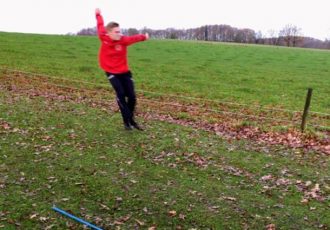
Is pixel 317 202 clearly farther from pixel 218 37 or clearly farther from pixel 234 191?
pixel 218 37

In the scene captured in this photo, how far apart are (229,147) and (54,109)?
5.61 m

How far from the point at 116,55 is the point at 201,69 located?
17769mm

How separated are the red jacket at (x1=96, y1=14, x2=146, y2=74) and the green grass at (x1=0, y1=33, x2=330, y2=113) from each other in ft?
27.9

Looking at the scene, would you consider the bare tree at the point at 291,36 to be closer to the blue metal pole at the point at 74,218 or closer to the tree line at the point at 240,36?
the tree line at the point at 240,36

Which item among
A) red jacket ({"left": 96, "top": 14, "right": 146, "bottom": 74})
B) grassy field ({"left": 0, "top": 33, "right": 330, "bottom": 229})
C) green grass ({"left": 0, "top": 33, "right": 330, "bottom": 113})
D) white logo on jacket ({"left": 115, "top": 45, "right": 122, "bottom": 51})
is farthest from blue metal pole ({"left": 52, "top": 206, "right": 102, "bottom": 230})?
green grass ({"left": 0, "top": 33, "right": 330, "bottom": 113})

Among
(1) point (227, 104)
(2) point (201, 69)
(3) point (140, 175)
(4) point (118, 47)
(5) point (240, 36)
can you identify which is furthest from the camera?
(5) point (240, 36)

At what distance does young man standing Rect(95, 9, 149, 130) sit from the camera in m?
8.99

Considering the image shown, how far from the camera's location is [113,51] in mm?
Answer: 9109

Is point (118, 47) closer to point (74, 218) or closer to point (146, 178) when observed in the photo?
point (146, 178)

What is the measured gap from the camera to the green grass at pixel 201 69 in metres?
18.5

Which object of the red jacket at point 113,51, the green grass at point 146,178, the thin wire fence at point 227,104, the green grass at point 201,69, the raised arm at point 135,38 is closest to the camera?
the green grass at point 146,178

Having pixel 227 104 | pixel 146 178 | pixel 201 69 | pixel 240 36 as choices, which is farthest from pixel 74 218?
pixel 240 36

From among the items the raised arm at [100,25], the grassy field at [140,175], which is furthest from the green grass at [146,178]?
the raised arm at [100,25]

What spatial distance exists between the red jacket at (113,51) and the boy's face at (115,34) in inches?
2.7
